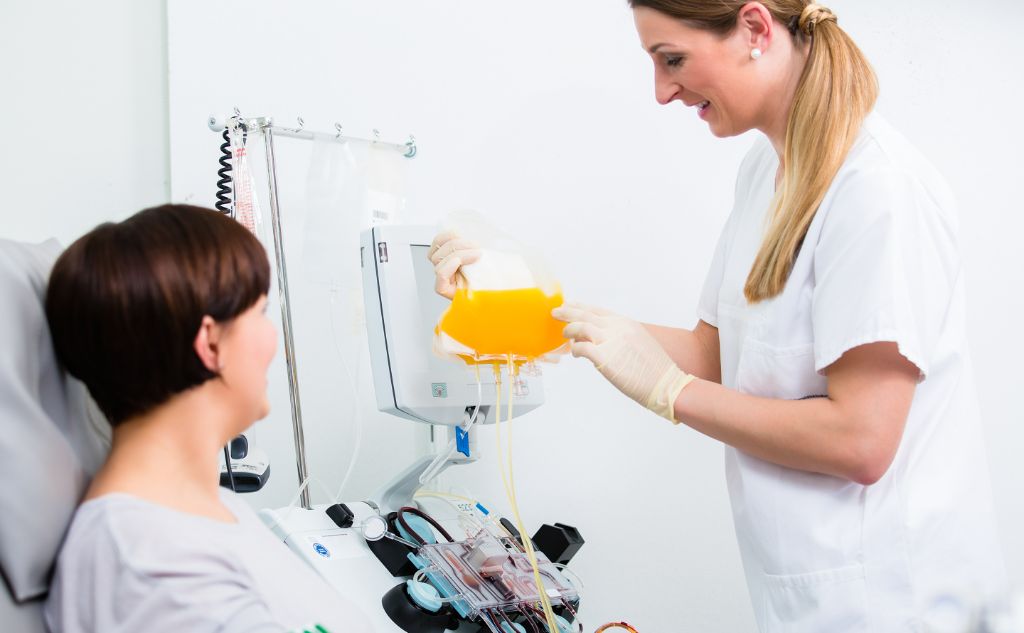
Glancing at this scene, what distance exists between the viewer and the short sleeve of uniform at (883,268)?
1150mm

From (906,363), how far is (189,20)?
1.59 m

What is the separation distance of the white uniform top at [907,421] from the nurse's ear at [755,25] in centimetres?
21

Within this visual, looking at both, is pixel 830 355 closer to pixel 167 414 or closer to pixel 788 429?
pixel 788 429

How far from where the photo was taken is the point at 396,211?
179 centimetres

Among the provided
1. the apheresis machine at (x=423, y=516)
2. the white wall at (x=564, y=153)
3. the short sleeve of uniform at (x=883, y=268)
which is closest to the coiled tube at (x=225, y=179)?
the apheresis machine at (x=423, y=516)

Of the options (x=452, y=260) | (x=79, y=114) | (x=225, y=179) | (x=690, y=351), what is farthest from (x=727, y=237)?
(x=79, y=114)

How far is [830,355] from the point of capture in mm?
1175

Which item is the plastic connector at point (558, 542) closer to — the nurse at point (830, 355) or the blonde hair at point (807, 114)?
the nurse at point (830, 355)

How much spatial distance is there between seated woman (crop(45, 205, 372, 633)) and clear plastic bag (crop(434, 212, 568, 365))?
0.38 m

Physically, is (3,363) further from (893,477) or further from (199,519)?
(893,477)

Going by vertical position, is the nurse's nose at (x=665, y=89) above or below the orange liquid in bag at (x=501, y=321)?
above

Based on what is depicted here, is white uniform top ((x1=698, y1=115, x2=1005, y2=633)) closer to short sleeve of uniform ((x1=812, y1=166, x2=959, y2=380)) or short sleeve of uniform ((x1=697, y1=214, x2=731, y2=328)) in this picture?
short sleeve of uniform ((x1=812, y1=166, x2=959, y2=380))

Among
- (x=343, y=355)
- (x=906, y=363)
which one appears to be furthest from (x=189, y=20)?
(x=906, y=363)

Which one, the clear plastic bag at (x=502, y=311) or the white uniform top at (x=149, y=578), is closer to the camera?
the white uniform top at (x=149, y=578)
